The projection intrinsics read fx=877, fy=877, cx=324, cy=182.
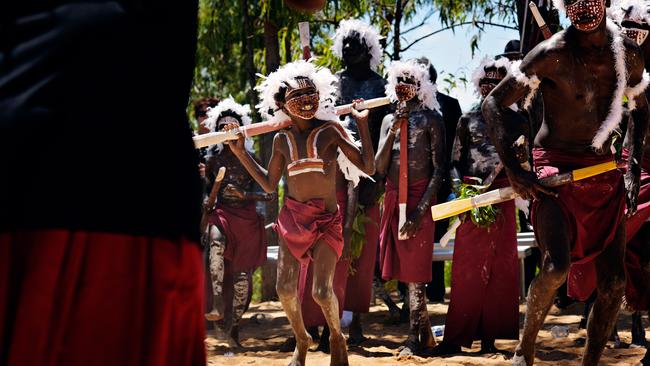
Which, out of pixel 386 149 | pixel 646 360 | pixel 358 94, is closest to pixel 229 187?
pixel 358 94

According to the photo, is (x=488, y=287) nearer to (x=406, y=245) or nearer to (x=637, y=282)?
(x=406, y=245)

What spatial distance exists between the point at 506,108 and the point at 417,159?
223cm

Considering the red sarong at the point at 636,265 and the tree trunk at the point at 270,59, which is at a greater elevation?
the tree trunk at the point at 270,59

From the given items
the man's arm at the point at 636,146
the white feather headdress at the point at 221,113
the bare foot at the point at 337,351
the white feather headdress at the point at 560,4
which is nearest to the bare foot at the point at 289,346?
the bare foot at the point at 337,351

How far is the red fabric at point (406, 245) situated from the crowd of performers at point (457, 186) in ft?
0.04

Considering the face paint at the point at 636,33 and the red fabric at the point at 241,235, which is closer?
the face paint at the point at 636,33

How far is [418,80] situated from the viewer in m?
7.29

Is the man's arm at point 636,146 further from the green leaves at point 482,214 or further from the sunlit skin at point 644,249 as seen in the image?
the green leaves at point 482,214

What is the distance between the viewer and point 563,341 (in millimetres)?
7172

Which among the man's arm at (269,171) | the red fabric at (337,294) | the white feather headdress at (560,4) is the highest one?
the white feather headdress at (560,4)

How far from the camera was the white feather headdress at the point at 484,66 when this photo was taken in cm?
716

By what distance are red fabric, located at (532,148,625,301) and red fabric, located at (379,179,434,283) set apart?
2227mm

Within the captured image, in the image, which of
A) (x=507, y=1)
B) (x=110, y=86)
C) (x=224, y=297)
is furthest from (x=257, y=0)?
(x=110, y=86)

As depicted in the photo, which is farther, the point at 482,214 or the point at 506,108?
the point at 482,214
